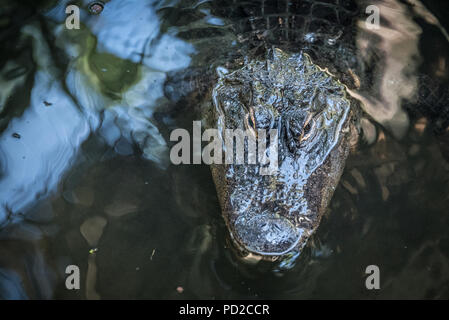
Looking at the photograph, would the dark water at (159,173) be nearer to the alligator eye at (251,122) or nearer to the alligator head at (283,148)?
the alligator head at (283,148)

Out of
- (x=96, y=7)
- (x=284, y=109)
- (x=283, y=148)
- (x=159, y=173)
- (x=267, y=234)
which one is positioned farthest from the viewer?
(x=96, y=7)

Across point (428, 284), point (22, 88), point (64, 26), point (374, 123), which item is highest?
point (64, 26)

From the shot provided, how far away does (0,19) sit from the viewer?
15.0ft

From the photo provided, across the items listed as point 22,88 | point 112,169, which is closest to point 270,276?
point 112,169

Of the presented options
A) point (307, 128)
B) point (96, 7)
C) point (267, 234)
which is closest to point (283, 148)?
point (307, 128)

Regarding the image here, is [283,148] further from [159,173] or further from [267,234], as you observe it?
[159,173]

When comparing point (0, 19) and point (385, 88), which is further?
point (0, 19)

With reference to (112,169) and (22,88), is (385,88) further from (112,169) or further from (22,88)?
(22,88)

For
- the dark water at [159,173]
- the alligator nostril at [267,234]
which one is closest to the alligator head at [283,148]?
the alligator nostril at [267,234]

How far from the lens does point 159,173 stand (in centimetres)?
384

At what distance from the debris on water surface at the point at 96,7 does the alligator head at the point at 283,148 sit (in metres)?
1.62

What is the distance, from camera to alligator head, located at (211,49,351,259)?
3086mm

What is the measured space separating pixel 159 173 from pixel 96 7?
6.69 feet
